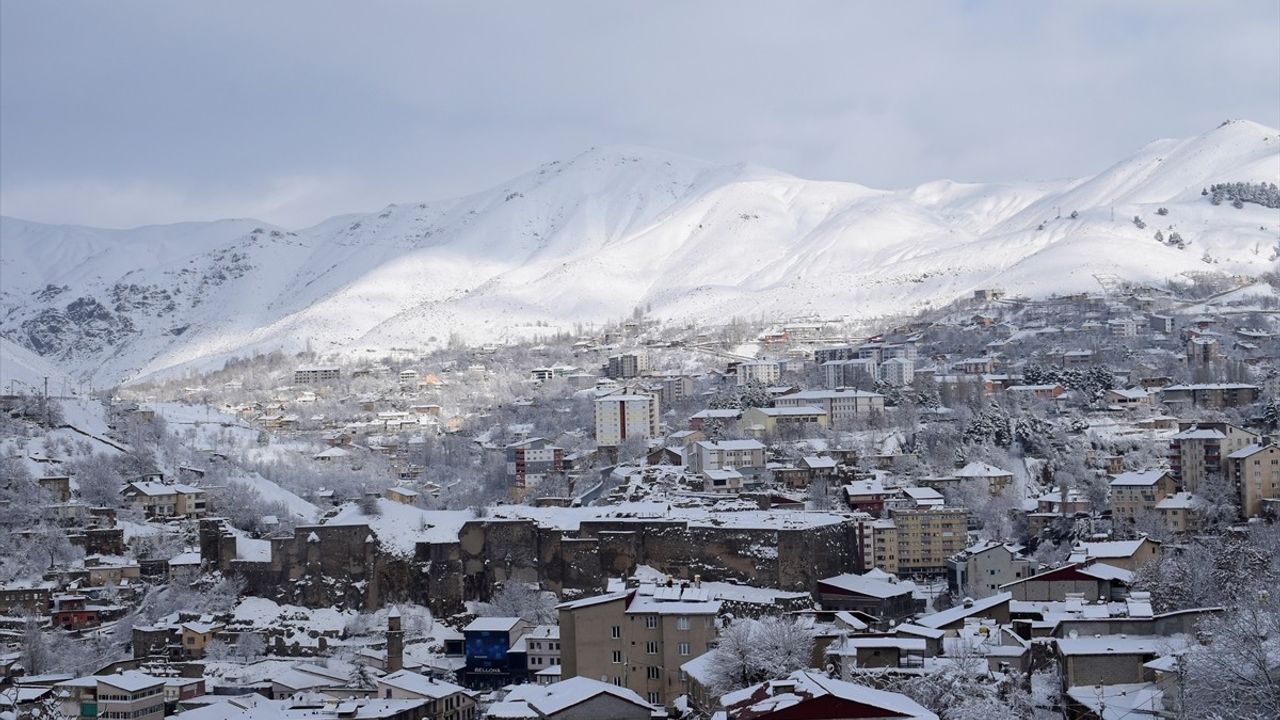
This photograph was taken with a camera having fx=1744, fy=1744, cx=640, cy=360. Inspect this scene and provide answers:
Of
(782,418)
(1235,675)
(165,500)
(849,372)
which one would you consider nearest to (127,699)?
(165,500)

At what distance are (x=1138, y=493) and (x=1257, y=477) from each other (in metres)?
3.68

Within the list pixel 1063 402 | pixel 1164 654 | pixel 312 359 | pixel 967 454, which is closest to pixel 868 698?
pixel 1164 654

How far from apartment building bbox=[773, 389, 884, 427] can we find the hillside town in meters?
0.22

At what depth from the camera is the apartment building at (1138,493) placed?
5606 cm

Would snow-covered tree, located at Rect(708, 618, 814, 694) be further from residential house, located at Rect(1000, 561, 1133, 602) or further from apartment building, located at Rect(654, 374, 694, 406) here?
apartment building, located at Rect(654, 374, 694, 406)

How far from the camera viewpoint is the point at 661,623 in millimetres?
37375

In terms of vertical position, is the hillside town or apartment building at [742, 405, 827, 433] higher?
apartment building at [742, 405, 827, 433]

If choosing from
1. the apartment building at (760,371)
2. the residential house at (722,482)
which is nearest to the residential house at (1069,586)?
the residential house at (722,482)

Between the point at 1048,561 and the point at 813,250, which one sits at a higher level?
the point at 813,250

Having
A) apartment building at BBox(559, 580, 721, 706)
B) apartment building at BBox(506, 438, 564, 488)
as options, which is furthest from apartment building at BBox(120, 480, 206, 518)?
apartment building at BBox(559, 580, 721, 706)

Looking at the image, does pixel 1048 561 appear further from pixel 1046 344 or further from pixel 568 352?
pixel 568 352

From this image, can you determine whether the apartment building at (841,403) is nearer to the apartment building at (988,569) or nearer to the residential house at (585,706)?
the apartment building at (988,569)

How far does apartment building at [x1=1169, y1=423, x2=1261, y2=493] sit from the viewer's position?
2304 inches

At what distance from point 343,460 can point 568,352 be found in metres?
52.1
